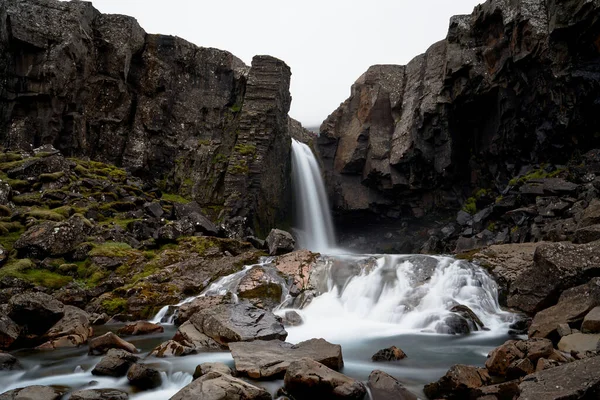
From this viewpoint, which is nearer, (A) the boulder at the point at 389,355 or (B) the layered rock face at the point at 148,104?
(A) the boulder at the point at 389,355

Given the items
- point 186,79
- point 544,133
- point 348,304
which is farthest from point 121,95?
point 544,133

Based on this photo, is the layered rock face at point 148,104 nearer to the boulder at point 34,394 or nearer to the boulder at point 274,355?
the boulder at point 274,355

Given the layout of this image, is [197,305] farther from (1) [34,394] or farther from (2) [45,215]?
(2) [45,215]

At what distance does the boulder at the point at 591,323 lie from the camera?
7.80m

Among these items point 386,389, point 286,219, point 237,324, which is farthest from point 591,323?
point 286,219

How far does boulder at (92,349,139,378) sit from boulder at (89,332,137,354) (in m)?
1.31

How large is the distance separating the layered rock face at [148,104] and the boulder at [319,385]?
19.8 meters

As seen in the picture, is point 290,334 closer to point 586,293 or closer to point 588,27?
point 586,293

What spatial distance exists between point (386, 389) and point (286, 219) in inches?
961

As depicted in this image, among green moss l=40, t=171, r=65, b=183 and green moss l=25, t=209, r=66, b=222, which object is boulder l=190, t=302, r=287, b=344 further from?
green moss l=40, t=171, r=65, b=183

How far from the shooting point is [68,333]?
10688 mm

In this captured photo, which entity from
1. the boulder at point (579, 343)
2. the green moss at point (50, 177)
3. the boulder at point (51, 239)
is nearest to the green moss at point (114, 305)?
the boulder at point (51, 239)

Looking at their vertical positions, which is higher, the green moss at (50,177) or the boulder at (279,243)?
the green moss at (50,177)

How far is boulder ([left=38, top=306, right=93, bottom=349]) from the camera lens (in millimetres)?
10461
